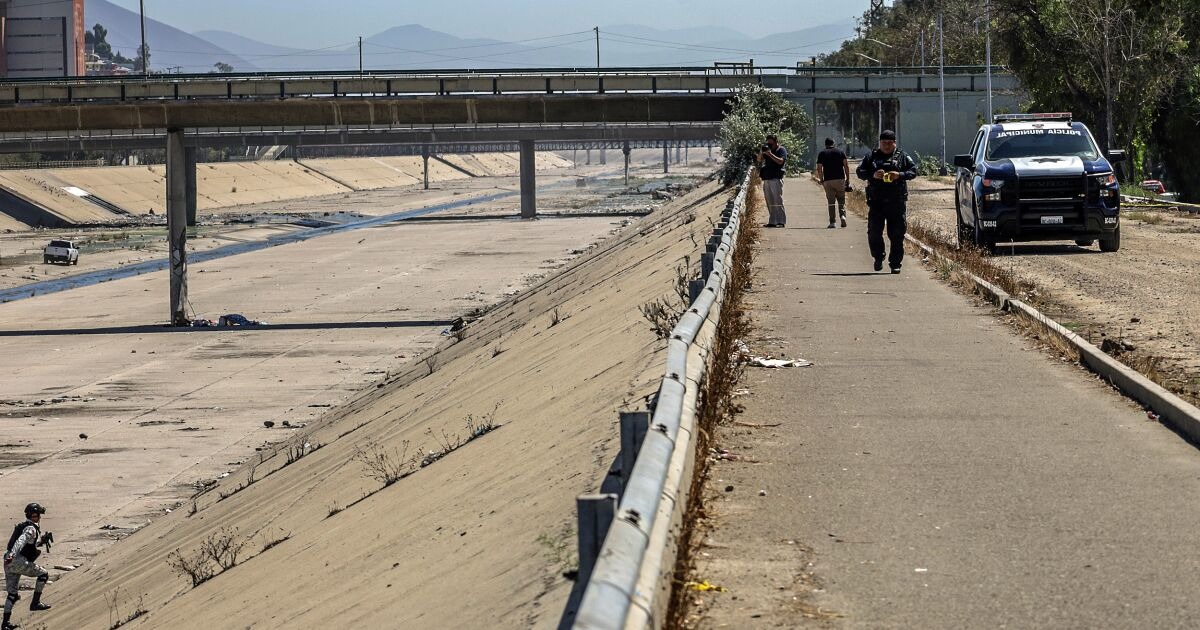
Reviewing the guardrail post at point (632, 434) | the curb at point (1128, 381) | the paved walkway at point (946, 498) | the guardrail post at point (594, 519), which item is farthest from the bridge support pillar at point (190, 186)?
the guardrail post at point (594, 519)

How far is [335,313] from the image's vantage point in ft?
161

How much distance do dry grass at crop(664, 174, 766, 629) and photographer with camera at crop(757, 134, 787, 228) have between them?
36.5 feet

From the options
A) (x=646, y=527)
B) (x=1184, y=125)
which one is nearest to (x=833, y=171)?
(x=646, y=527)

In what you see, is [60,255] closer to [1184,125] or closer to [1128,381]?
[1184,125]

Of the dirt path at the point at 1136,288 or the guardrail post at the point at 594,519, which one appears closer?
the guardrail post at the point at 594,519

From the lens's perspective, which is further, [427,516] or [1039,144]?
[1039,144]

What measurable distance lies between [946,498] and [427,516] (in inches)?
179

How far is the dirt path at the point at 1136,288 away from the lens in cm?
1481

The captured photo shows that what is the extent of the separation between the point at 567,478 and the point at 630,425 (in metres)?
3.72

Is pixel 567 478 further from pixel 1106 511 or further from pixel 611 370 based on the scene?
pixel 611 370

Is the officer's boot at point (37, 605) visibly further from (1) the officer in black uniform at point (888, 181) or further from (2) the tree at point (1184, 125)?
(2) the tree at point (1184, 125)

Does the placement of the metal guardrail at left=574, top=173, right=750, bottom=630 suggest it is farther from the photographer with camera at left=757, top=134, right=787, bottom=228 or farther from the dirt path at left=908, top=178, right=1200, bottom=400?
the photographer with camera at left=757, top=134, right=787, bottom=228

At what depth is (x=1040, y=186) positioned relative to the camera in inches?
1022

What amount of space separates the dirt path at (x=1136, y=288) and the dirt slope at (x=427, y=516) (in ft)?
15.2
